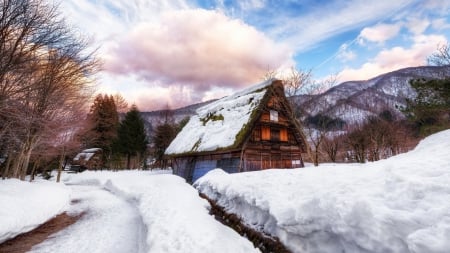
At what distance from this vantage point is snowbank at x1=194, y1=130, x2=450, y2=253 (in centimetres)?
241

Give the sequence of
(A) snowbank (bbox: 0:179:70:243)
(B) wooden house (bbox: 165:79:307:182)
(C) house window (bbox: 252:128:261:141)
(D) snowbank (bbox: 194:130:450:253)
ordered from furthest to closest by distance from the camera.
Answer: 1. (C) house window (bbox: 252:128:261:141)
2. (B) wooden house (bbox: 165:79:307:182)
3. (A) snowbank (bbox: 0:179:70:243)
4. (D) snowbank (bbox: 194:130:450:253)

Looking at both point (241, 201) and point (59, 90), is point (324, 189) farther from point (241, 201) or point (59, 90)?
point (59, 90)

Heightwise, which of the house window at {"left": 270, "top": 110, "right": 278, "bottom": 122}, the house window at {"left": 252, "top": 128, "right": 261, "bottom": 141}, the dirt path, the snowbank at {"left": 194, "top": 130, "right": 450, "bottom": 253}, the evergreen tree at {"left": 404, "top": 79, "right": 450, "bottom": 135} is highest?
the house window at {"left": 270, "top": 110, "right": 278, "bottom": 122}

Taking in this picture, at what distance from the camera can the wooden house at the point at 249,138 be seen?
56.4ft

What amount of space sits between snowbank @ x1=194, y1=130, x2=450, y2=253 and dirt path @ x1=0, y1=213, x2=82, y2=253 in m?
6.05

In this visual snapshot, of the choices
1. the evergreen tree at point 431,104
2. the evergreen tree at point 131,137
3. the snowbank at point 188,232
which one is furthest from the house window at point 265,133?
the evergreen tree at point 131,137

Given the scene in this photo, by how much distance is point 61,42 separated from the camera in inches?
380

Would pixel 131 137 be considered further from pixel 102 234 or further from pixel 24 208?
pixel 102 234

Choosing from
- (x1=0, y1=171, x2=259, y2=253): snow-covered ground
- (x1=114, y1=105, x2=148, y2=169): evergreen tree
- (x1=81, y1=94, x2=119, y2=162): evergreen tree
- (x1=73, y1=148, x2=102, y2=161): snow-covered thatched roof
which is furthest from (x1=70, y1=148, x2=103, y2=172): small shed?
(x1=0, y1=171, x2=259, y2=253): snow-covered ground

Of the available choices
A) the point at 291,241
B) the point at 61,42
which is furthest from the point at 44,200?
the point at 291,241

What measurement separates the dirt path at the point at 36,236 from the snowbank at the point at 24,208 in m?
0.14

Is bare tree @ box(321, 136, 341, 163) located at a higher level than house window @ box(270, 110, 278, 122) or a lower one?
lower

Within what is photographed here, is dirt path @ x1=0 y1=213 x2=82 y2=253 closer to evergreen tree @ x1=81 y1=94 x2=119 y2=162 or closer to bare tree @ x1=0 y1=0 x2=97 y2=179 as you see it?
bare tree @ x1=0 y1=0 x2=97 y2=179

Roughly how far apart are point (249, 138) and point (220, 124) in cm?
356
